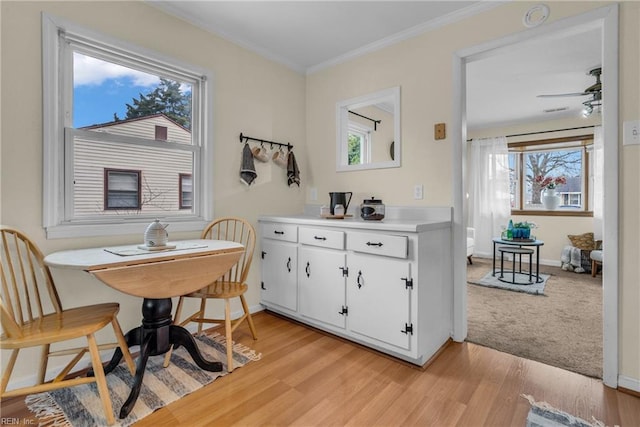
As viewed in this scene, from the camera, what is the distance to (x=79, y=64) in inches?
77.0

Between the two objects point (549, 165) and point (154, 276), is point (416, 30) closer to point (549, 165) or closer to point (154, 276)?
point (154, 276)

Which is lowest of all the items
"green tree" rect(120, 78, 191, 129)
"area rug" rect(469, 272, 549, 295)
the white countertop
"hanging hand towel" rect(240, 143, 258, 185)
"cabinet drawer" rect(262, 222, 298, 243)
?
"area rug" rect(469, 272, 549, 295)

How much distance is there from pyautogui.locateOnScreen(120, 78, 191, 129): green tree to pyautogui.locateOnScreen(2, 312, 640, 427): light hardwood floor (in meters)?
1.82

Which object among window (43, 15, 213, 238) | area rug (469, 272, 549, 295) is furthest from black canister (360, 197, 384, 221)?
area rug (469, 272, 549, 295)

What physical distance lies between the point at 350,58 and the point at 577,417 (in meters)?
2.98

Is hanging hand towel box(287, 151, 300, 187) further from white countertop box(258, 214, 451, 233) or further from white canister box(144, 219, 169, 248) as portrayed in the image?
white canister box(144, 219, 169, 248)

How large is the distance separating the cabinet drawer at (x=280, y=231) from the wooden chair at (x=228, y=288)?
0.18 m

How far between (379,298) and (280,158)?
1.67 metres

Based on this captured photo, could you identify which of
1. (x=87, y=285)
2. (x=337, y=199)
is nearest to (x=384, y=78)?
(x=337, y=199)

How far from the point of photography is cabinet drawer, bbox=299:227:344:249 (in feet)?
7.48

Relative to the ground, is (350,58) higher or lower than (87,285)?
higher

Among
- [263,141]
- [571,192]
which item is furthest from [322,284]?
[571,192]

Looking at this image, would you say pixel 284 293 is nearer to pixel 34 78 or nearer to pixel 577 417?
pixel 577 417

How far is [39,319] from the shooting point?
1.56 metres
